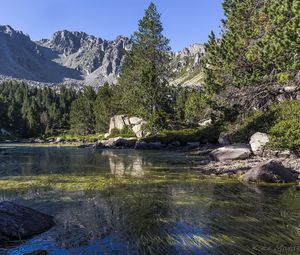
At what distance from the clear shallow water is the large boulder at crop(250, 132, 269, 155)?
12.2 metres

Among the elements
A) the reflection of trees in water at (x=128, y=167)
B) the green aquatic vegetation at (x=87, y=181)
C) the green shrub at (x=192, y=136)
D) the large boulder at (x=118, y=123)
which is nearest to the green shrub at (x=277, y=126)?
the green aquatic vegetation at (x=87, y=181)

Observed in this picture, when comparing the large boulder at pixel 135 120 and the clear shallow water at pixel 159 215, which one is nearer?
the clear shallow water at pixel 159 215

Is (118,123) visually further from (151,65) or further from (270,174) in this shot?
(270,174)

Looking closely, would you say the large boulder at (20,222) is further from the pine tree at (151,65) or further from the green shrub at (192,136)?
the pine tree at (151,65)

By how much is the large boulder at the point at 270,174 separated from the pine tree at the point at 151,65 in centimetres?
5153

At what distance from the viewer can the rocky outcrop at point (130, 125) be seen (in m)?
77.2

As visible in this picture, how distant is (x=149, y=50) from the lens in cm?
7881

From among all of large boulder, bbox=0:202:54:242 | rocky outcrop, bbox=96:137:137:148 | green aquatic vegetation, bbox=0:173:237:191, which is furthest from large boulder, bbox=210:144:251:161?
rocky outcrop, bbox=96:137:137:148

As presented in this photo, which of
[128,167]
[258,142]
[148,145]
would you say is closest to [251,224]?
[128,167]

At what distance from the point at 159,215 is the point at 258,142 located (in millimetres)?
23184

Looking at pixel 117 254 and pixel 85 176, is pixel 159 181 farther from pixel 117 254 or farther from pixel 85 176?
pixel 117 254

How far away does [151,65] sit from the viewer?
78.2 meters

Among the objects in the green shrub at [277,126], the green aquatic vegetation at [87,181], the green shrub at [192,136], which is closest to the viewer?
the green aquatic vegetation at [87,181]

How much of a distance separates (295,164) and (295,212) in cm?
1275
